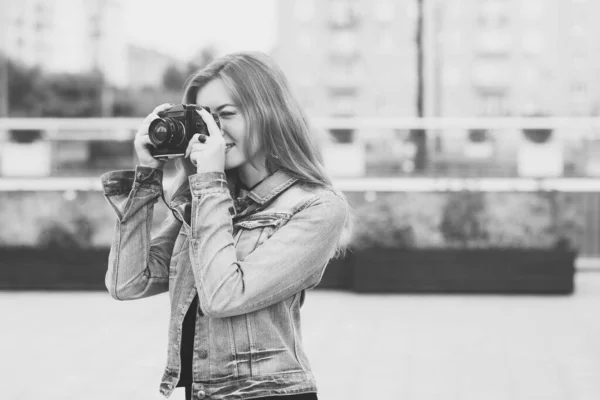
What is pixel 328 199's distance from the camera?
190cm

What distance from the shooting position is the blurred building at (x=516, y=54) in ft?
202

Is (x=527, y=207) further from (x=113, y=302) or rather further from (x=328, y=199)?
(x=328, y=199)

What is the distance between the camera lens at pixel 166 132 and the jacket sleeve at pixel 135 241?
0.10 m

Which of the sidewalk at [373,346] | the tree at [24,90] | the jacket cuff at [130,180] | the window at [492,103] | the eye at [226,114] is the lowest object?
the sidewalk at [373,346]

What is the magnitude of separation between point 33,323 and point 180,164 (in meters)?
4.67

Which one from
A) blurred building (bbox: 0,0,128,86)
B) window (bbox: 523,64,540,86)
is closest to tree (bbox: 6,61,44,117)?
blurred building (bbox: 0,0,128,86)

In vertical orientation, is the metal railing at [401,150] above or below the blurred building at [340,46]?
below

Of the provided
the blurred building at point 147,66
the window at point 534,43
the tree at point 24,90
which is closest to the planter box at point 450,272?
the tree at point 24,90

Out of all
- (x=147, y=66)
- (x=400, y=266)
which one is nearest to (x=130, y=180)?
(x=400, y=266)

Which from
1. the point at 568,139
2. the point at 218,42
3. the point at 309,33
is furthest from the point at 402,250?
the point at 309,33

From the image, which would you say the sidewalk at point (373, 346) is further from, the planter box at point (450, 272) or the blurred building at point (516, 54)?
the blurred building at point (516, 54)

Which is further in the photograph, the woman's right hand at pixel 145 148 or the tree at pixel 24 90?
the tree at pixel 24 90

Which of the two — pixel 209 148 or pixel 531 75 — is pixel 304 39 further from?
pixel 209 148

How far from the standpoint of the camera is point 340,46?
216ft
